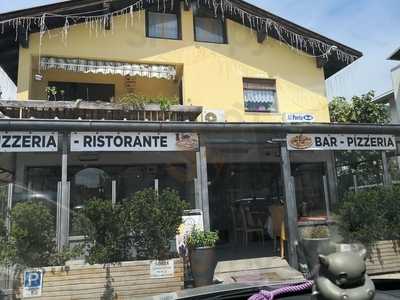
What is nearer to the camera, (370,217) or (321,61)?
(370,217)

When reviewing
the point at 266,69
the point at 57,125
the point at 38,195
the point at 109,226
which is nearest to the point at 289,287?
the point at 109,226

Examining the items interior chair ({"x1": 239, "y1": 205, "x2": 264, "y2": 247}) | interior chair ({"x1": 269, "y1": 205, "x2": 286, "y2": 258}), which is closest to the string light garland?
interior chair ({"x1": 239, "y1": 205, "x2": 264, "y2": 247})

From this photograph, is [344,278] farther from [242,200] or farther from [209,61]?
[209,61]

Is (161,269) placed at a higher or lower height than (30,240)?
lower

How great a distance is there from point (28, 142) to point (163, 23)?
263 inches

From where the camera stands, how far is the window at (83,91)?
12898 millimetres

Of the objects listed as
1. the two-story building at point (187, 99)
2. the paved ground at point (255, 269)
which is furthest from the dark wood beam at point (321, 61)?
the paved ground at point (255, 269)

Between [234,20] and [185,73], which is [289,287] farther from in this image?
[234,20]

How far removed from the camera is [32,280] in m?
6.92

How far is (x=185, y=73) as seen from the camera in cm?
1290

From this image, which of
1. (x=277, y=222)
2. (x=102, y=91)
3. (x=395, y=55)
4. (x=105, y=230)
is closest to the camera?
(x=105, y=230)

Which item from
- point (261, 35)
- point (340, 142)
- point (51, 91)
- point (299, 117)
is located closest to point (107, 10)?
point (51, 91)

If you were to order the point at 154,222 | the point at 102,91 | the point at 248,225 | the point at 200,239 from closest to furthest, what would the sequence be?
the point at 154,222, the point at 200,239, the point at 248,225, the point at 102,91

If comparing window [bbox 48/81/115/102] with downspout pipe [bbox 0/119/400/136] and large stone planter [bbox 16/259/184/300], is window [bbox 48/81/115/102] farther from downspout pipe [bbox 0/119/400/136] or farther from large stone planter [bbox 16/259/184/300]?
large stone planter [bbox 16/259/184/300]
